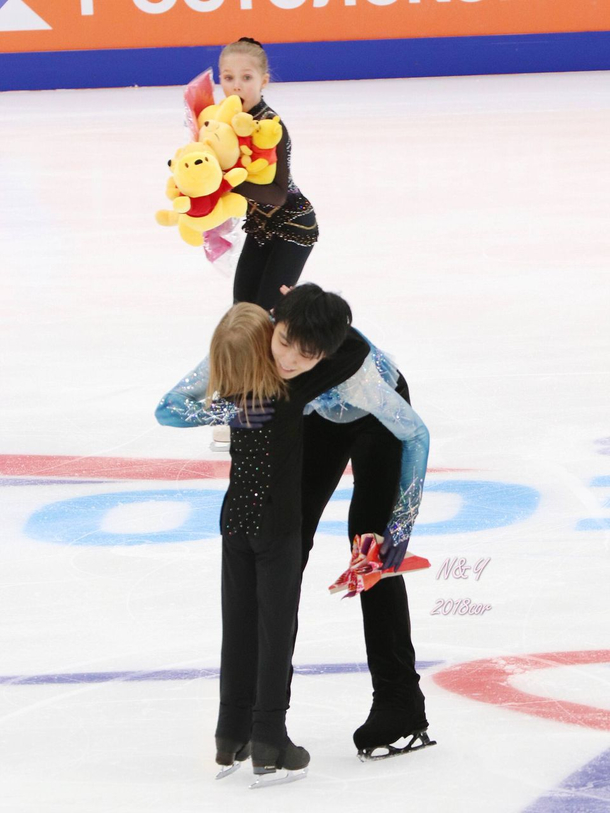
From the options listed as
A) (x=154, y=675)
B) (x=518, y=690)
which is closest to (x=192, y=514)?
(x=154, y=675)

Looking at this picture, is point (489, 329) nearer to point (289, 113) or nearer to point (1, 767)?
point (1, 767)

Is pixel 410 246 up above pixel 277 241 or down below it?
above

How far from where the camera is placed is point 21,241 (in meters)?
6.25

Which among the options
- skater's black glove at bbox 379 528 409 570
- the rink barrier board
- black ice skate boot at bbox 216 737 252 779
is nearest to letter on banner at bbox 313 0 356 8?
the rink barrier board

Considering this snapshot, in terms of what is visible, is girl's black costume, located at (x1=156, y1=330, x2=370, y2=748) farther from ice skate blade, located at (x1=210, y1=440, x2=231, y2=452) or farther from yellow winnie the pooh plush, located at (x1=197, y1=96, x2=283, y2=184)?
ice skate blade, located at (x1=210, y1=440, x2=231, y2=452)

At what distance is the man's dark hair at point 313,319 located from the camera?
189 centimetres

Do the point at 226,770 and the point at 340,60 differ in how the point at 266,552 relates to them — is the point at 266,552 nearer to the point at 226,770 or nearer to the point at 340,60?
the point at 226,770

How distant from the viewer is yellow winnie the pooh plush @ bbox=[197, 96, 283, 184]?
A: 3262 millimetres

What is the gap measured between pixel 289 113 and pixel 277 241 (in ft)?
22.7

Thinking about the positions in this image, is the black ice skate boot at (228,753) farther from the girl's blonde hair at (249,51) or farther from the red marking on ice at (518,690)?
the girl's blonde hair at (249,51)

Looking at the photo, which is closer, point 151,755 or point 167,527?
point 151,755

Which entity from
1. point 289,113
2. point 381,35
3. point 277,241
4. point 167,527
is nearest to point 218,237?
point 277,241

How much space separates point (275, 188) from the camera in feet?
11.2

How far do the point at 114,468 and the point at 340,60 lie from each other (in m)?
9.80
